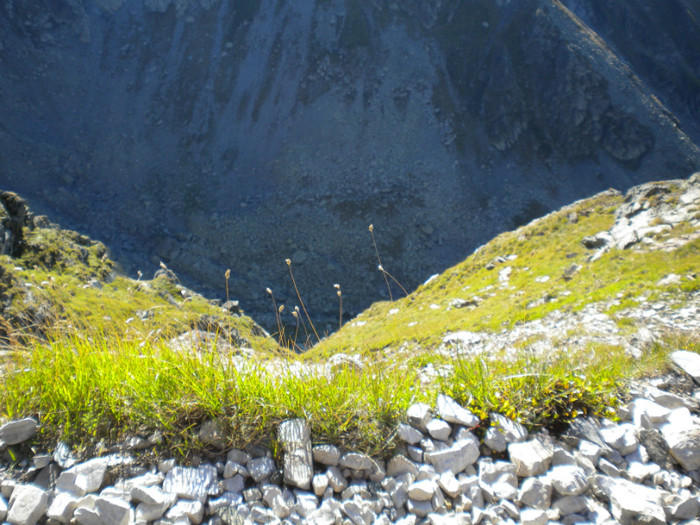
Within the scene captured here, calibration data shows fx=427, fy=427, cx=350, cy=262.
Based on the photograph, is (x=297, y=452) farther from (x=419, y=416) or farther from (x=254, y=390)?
(x=419, y=416)

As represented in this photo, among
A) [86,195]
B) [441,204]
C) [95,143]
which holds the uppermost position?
[95,143]

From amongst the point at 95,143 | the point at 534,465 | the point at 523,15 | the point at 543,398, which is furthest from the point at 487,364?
the point at 523,15

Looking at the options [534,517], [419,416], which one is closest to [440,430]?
[419,416]

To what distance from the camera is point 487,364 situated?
457 centimetres

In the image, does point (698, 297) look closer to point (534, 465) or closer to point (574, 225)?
point (534, 465)

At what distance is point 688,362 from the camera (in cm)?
474

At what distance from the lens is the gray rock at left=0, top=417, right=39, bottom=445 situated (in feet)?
11.4

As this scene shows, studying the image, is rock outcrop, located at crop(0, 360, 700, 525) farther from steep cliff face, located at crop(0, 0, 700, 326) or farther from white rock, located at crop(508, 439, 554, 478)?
steep cliff face, located at crop(0, 0, 700, 326)

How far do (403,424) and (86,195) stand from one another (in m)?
48.7

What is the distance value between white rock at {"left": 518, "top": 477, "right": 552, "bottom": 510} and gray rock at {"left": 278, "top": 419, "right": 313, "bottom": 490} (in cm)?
163

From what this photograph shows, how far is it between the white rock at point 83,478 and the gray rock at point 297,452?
1.35 m

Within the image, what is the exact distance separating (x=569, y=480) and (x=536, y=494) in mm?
290

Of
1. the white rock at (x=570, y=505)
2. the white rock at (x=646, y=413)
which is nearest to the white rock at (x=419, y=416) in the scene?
the white rock at (x=570, y=505)

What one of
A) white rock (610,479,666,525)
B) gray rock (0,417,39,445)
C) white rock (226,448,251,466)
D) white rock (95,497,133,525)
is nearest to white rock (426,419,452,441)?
white rock (610,479,666,525)
